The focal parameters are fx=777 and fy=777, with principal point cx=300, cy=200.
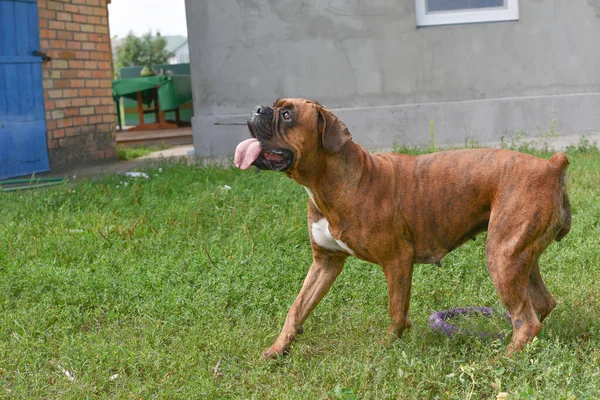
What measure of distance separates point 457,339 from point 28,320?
263 cm

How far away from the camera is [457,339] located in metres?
4.23

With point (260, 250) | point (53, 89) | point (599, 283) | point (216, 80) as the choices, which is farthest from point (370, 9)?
point (599, 283)

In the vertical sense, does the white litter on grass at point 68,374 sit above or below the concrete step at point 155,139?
below

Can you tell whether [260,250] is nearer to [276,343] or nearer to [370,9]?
[276,343]

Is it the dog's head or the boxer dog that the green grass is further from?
the dog's head

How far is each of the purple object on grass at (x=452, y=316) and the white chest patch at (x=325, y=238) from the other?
2.26 feet

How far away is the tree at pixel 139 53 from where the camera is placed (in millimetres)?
36531

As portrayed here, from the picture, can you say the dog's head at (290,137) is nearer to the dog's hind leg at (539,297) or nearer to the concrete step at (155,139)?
the dog's hind leg at (539,297)

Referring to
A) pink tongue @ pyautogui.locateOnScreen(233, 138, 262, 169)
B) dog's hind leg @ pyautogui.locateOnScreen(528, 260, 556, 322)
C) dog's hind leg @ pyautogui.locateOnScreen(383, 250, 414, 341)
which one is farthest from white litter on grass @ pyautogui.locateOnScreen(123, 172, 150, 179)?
dog's hind leg @ pyautogui.locateOnScreen(528, 260, 556, 322)

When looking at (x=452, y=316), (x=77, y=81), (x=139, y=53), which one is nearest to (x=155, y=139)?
(x=77, y=81)

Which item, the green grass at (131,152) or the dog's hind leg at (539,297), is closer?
the dog's hind leg at (539,297)

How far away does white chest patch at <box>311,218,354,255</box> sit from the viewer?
4145 millimetres

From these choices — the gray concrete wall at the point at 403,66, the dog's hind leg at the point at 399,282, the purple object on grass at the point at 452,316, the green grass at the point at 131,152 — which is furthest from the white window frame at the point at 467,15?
the dog's hind leg at the point at 399,282

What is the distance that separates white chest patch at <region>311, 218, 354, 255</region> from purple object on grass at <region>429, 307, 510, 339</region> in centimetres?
69
